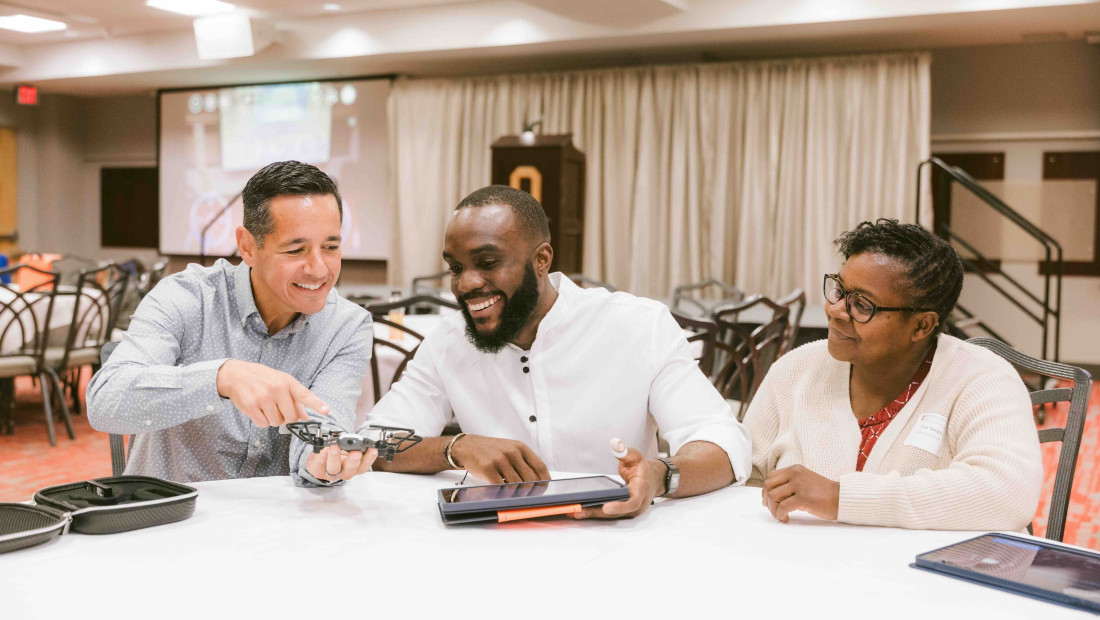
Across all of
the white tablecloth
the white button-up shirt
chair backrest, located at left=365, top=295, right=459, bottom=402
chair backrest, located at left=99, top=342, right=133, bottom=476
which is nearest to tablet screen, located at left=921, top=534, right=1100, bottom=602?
the white button-up shirt

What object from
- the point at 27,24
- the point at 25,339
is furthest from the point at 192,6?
the point at 25,339

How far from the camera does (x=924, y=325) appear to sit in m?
1.57

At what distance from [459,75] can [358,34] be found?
117cm

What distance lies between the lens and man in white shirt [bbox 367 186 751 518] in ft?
5.58

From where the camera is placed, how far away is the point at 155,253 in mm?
10758

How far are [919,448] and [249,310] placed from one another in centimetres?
127

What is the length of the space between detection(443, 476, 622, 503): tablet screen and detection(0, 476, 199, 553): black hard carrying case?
377 mm

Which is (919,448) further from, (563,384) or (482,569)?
(482,569)

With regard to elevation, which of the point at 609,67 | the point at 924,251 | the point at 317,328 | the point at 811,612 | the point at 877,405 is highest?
the point at 609,67

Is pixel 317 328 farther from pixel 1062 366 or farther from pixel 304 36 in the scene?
pixel 304 36

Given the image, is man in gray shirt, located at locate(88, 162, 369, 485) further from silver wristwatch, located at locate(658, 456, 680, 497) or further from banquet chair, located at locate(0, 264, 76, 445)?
banquet chair, located at locate(0, 264, 76, 445)

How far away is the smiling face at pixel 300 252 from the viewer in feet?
5.44

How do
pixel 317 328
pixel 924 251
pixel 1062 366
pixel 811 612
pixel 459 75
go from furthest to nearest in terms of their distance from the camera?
pixel 459 75 → pixel 317 328 → pixel 1062 366 → pixel 924 251 → pixel 811 612

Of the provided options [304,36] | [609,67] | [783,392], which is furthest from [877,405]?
[304,36]
